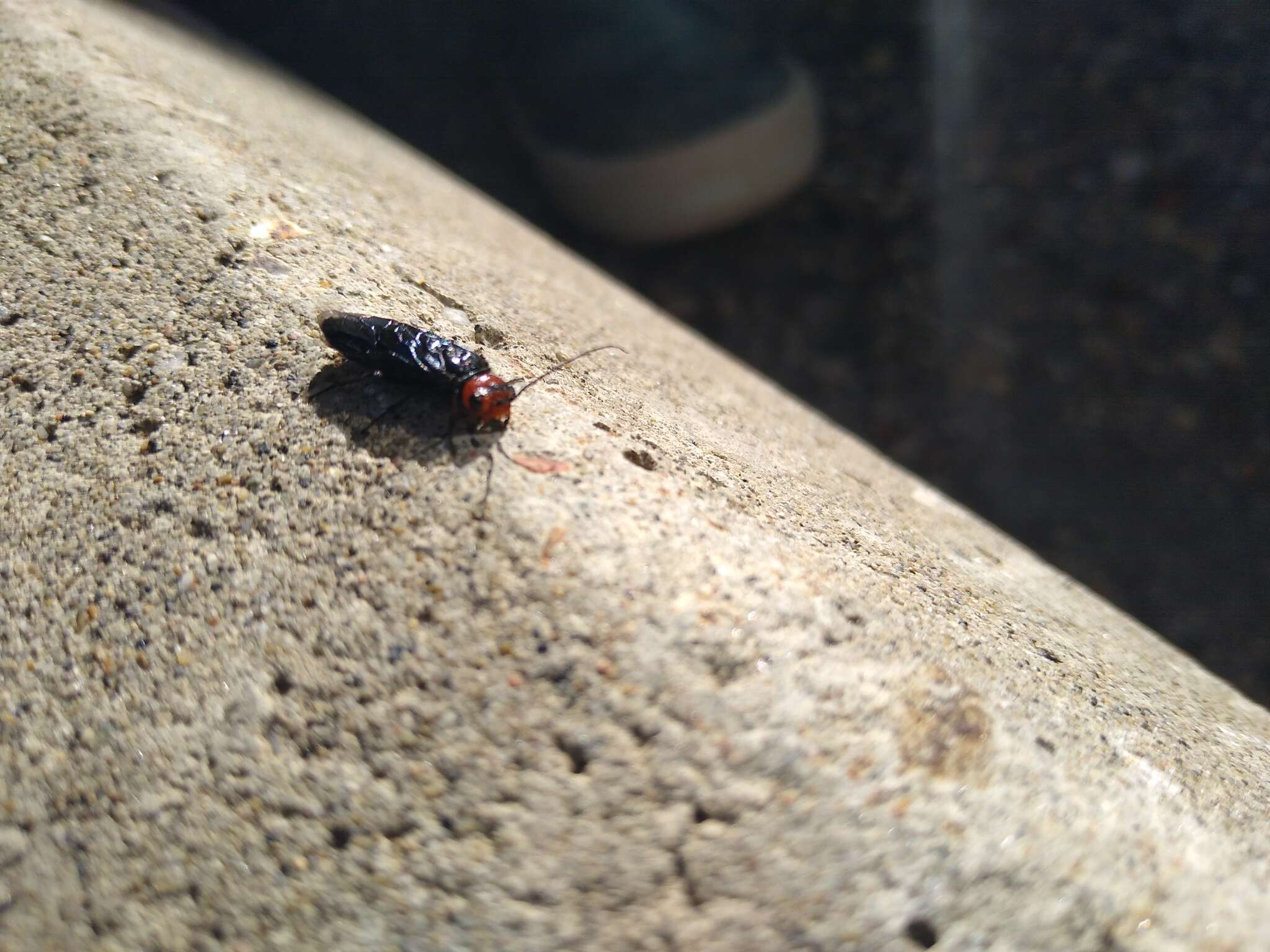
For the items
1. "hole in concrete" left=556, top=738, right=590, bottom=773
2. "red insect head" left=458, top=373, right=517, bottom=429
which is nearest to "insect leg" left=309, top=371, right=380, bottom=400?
"red insect head" left=458, top=373, right=517, bottom=429

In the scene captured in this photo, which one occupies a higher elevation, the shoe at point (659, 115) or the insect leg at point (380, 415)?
the shoe at point (659, 115)

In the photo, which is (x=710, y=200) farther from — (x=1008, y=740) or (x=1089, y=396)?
(x=1008, y=740)

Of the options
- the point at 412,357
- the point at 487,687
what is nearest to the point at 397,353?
the point at 412,357

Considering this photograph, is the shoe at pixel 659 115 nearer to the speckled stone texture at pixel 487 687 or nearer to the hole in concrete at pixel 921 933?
the speckled stone texture at pixel 487 687

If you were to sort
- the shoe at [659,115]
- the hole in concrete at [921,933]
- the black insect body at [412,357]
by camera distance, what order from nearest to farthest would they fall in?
the hole in concrete at [921,933]
the black insect body at [412,357]
the shoe at [659,115]

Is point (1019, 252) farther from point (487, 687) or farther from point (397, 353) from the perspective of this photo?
point (487, 687)

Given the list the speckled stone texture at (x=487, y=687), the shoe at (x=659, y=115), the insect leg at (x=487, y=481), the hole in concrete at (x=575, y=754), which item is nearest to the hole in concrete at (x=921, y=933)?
the speckled stone texture at (x=487, y=687)
